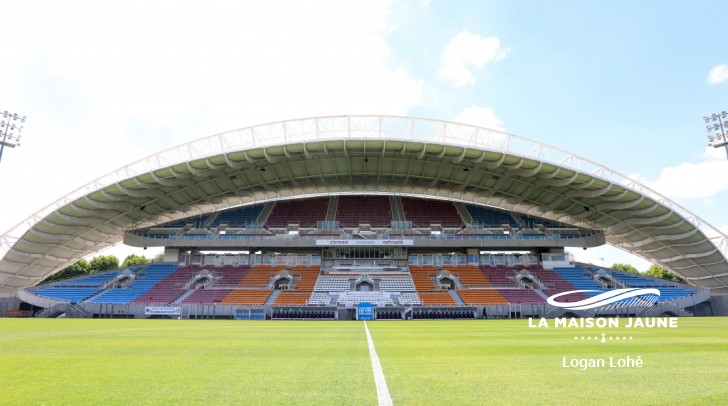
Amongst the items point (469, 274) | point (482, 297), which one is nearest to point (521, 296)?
point (482, 297)

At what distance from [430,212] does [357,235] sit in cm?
1040

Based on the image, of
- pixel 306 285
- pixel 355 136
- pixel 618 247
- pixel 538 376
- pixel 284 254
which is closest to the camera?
pixel 538 376

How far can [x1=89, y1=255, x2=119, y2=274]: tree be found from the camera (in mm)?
73875

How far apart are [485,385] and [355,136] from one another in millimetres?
30839

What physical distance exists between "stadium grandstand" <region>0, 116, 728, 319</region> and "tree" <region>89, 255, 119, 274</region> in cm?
3517

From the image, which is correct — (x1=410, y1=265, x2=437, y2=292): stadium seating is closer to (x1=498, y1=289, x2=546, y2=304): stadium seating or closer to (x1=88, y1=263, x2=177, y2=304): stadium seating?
Answer: (x1=498, y1=289, x2=546, y2=304): stadium seating

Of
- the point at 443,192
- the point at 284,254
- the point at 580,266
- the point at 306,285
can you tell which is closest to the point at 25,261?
the point at 284,254

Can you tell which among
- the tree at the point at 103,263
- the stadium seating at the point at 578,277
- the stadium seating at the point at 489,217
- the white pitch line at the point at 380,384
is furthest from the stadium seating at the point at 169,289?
the tree at the point at 103,263

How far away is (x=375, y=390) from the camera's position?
169 inches

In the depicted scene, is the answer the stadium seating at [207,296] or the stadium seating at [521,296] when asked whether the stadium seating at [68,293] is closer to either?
the stadium seating at [207,296]

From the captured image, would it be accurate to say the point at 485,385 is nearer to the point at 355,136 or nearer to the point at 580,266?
the point at 355,136

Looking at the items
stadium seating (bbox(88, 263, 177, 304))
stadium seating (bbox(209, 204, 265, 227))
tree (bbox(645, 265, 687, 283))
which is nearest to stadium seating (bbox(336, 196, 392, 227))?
stadium seating (bbox(209, 204, 265, 227))

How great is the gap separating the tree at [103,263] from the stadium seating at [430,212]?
202ft

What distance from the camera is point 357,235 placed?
43156mm
